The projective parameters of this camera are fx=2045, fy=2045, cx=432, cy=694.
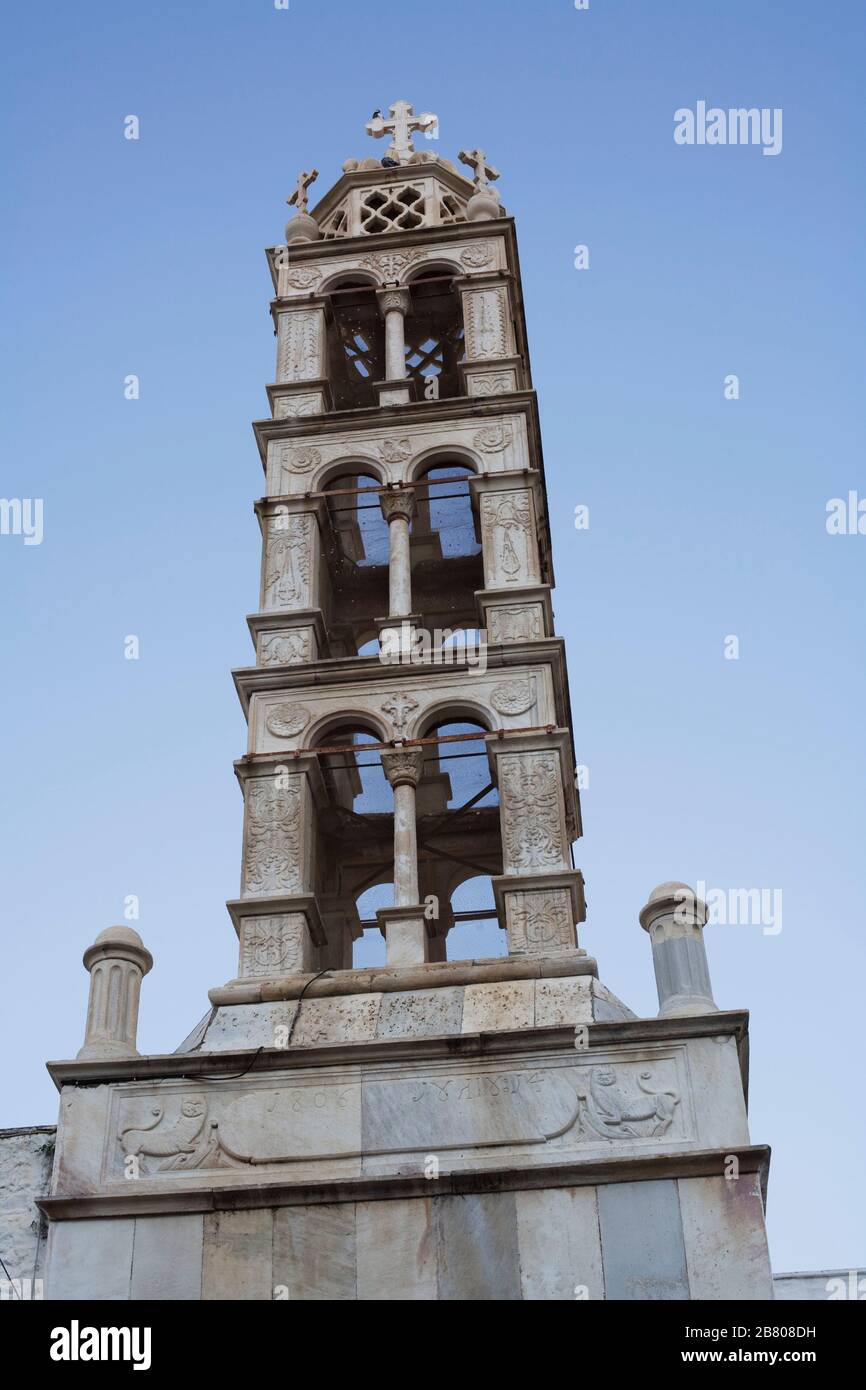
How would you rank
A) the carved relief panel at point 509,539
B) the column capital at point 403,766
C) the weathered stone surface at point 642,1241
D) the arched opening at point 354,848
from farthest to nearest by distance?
the carved relief panel at point 509,539 < the arched opening at point 354,848 < the column capital at point 403,766 < the weathered stone surface at point 642,1241

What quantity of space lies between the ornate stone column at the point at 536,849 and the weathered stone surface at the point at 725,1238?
3480mm

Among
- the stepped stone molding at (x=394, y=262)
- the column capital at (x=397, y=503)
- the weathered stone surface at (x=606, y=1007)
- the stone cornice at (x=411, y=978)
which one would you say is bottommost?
the weathered stone surface at (x=606, y=1007)

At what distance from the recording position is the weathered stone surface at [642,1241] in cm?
1675

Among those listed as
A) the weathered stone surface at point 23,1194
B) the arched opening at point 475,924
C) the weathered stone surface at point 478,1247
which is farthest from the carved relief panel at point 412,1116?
the arched opening at point 475,924

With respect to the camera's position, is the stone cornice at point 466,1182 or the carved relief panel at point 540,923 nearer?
the stone cornice at point 466,1182

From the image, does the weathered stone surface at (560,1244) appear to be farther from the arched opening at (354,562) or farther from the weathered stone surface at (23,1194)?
the arched opening at (354,562)

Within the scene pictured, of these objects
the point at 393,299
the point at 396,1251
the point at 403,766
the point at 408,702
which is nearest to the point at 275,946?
the point at 403,766

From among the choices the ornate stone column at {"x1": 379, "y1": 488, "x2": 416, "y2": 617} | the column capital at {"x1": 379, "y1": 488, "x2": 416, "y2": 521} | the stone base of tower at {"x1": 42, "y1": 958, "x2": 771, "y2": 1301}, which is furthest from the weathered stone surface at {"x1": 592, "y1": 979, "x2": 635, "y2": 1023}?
the column capital at {"x1": 379, "y1": 488, "x2": 416, "y2": 521}

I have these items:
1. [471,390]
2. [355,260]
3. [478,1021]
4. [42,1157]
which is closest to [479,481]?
[471,390]

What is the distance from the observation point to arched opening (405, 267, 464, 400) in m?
28.0

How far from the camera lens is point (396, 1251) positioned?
677 inches

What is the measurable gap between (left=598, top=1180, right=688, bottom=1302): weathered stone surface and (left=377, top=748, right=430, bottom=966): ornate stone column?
3.89 m

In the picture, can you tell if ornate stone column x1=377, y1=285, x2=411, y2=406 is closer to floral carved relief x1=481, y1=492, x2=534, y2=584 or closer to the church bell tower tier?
the church bell tower tier
